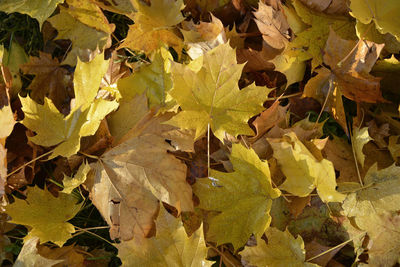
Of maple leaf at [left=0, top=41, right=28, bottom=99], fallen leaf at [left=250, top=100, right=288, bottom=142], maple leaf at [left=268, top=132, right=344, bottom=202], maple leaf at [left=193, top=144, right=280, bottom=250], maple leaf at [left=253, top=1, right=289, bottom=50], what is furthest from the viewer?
maple leaf at [left=0, top=41, right=28, bottom=99]

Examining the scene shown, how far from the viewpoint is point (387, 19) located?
1037 mm

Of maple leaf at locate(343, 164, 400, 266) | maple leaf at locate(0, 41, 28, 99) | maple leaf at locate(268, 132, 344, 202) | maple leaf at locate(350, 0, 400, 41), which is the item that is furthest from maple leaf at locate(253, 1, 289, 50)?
maple leaf at locate(0, 41, 28, 99)

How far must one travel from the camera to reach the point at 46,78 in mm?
1361

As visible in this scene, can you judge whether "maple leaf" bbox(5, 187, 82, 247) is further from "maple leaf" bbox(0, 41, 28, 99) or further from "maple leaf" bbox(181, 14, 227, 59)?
"maple leaf" bbox(181, 14, 227, 59)

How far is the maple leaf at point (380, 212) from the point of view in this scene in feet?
3.17

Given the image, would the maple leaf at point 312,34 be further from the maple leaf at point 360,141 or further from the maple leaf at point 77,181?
the maple leaf at point 77,181

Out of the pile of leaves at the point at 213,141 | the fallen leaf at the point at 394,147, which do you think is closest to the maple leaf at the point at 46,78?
the pile of leaves at the point at 213,141

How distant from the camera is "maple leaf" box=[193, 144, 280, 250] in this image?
0.98m

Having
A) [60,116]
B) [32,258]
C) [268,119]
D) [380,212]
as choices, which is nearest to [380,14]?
[268,119]

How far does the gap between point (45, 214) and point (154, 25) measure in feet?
2.10

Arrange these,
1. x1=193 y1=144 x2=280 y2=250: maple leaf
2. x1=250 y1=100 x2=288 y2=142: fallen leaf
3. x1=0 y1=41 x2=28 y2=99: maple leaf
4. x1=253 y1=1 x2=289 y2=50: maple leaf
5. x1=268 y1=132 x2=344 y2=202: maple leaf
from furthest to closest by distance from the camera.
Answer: x1=0 y1=41 x2=28 y2=99: maple leaf, x1=253 y1=1 x2=289 y2=50: maple leaf, x1=250 y1=100 x2=288 y2=142: fallen leaf, x1=193 y1=144 x2=280 y2=250: maple leaf, x1=268 y1=132 x2=344 y2=202: maple leaf

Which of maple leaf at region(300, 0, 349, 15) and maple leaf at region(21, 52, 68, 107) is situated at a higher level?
maple leaf at region(300, 0, 349, 15)

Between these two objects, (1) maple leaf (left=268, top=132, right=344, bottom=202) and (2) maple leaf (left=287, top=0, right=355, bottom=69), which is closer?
(1) maple leaf (left=268, top=132, right=344, bottom=202)

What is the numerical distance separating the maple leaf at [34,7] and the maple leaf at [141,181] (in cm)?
50
